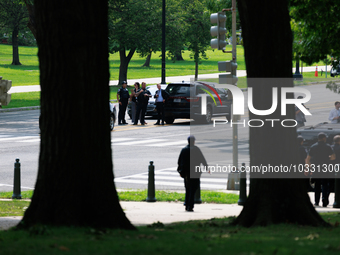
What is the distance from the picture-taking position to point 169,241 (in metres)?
6.77

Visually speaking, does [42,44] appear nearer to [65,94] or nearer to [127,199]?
[65,94]

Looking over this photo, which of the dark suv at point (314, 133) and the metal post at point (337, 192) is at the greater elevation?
the dark suv at point (314, 133)

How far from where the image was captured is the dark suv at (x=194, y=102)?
2730cm

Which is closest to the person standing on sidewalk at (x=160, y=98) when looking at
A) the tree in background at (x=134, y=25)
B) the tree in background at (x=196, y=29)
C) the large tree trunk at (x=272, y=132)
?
the large tree trunk at (x=272, y=132)

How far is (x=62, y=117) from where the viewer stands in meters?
7.52

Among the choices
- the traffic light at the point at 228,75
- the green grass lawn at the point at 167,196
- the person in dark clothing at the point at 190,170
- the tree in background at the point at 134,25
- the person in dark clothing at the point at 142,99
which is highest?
the tree in background at the point at 134,25

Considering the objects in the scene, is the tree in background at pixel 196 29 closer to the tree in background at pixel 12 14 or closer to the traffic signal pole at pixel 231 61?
the tree in background at pixel 12 14

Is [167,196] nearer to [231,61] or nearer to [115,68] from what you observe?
[231,61]

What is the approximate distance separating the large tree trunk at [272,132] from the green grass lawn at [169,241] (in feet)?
1.58

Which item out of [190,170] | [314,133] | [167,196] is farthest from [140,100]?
[190,170]

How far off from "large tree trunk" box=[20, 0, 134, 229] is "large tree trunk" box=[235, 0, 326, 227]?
2386 mm

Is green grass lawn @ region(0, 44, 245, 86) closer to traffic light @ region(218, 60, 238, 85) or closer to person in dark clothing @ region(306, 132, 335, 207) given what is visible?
traffic light @ region(218, 60, 238, 85)

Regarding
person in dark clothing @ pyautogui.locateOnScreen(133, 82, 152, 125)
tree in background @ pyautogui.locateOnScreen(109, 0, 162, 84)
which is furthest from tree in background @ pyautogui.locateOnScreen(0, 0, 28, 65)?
person in dark clothing @ pyautogui.locateOnScreen(133, 82, 152, 125)

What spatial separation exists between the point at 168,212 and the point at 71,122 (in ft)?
16.1
